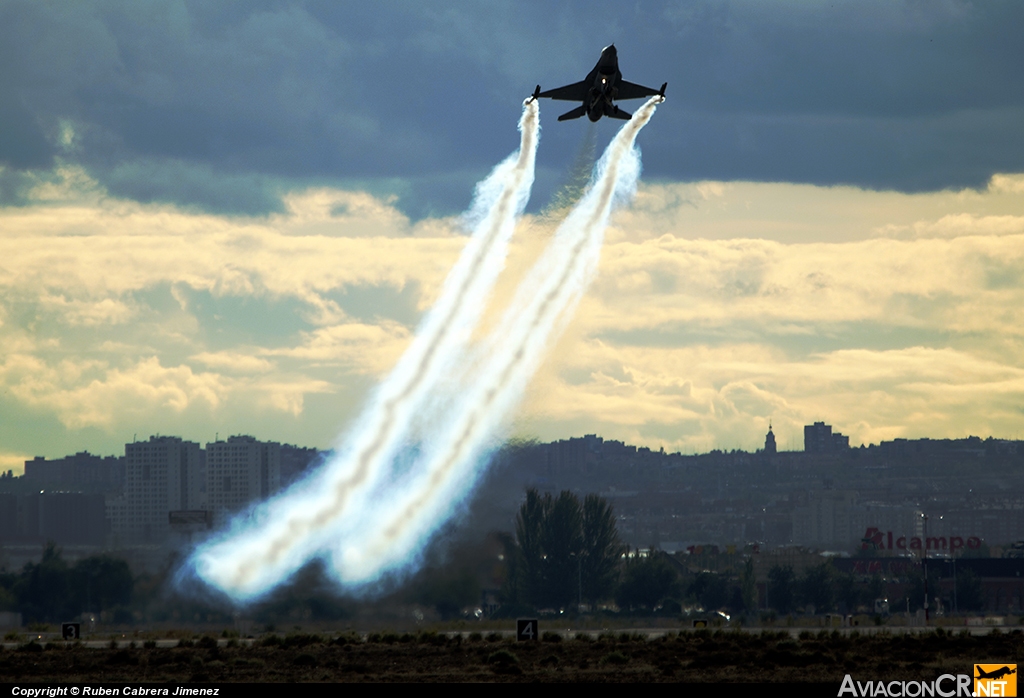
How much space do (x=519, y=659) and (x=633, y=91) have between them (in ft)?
113

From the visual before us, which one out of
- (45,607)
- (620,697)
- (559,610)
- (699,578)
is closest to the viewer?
(620,697)

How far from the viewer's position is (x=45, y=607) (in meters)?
124

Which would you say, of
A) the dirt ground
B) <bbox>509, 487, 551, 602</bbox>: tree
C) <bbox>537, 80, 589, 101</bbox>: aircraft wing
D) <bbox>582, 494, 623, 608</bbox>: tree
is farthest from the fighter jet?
<bbox>582, 494, 623, 608</bbox>: tree

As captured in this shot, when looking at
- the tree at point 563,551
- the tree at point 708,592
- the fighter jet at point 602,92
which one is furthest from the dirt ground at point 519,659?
the tree at point 708,592

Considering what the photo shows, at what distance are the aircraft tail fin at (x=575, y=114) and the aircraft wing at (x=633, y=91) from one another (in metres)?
1.84

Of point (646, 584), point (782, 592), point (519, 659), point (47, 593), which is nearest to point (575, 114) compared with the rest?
point (519, 659)

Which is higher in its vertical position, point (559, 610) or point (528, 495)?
point (528, 495)

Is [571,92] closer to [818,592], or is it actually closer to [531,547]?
[531,547]

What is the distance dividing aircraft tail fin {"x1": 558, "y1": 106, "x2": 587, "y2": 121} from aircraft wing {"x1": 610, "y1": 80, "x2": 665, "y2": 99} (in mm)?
1843

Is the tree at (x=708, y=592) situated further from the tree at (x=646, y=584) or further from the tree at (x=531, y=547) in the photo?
the tree at (x=531, y=547)

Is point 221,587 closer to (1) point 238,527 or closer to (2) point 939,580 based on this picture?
(1) point 238,527

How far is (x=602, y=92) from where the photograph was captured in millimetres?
86812

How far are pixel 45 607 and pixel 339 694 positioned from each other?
70.1 m

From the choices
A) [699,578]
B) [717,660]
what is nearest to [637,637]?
[717,660]
